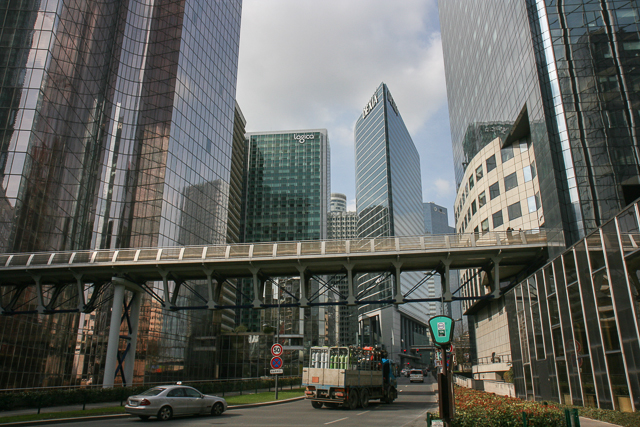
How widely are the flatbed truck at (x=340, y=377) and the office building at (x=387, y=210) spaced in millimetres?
128846

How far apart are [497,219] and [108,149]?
48695 mm

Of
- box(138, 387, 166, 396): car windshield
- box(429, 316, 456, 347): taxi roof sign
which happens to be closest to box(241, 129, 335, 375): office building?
box(138, 387, 166, 396): car windshield

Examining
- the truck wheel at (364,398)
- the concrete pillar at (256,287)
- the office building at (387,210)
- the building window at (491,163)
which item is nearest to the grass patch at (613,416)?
the truck wheel at (364,398)

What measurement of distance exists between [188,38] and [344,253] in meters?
48.5

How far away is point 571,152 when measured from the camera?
112ft

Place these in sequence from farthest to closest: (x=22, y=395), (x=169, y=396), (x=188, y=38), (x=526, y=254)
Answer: (x=188, y=38), (x=526, y=254), (x=22, y=395), (x=169, y=396)

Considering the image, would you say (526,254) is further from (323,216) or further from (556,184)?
(323,216)

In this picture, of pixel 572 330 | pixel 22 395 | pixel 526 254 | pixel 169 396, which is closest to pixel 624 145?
pixel 526 254

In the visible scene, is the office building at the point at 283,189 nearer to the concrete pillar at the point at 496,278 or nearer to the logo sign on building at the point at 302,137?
the logo sign on building at the point at 302,137

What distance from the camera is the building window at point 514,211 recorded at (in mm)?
46884

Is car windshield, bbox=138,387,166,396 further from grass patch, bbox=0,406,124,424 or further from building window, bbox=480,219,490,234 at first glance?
building window, bbox=480,219,490,234

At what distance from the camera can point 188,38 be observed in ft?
219

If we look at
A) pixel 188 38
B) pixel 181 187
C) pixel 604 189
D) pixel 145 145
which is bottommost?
pixel 604 189

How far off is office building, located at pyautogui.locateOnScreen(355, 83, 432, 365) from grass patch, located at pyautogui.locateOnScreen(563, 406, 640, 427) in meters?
136
